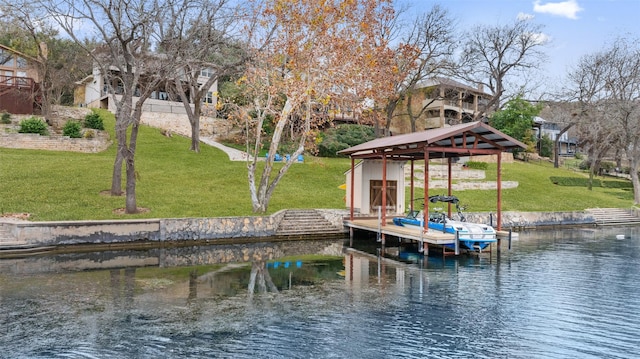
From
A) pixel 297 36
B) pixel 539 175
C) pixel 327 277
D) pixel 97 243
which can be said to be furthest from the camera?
pixel 539 175

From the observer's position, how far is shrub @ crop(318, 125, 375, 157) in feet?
138

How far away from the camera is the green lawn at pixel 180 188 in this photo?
22.1 m

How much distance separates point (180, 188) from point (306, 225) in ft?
27.4

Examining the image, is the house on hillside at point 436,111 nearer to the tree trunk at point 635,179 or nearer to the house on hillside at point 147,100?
the tree trunk at point 635,179

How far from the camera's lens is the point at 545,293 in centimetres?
1265

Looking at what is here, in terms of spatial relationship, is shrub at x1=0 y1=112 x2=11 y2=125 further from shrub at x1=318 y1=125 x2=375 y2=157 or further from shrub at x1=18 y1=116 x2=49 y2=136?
shrub at x1=318 y1=125 x2=375 y2=157

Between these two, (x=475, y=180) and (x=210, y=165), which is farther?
(x=475, y=180)

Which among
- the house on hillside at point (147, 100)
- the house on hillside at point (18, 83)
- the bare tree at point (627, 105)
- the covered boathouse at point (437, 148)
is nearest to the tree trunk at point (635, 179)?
the bare tree at point (627, 105)

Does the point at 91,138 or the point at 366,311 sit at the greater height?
the point at 91,138

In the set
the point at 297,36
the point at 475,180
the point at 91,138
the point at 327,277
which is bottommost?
the point at 327,277

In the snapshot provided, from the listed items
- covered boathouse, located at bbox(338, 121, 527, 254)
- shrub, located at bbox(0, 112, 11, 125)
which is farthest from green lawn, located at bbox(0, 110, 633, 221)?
covered boathouse, located at bbox(338, 121, 527, 254)

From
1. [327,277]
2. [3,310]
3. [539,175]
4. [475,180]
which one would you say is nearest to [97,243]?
[3,310]

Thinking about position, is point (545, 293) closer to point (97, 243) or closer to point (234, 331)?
point (234, 331)

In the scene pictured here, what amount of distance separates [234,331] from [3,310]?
5.76 metres
